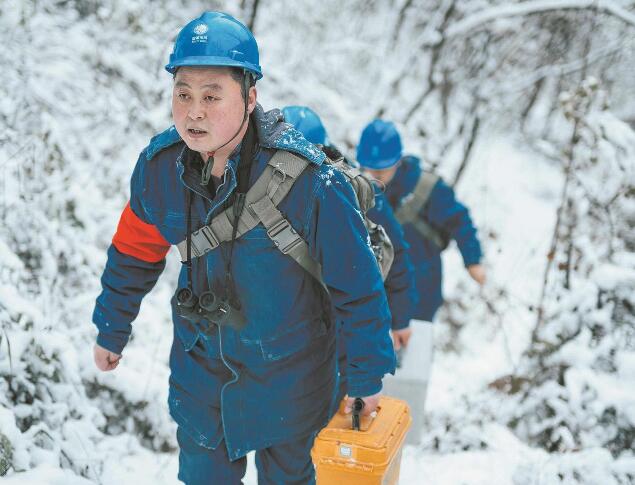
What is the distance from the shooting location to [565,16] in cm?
866

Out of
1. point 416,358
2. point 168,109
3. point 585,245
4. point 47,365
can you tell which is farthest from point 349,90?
point 47,365

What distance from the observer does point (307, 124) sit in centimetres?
358

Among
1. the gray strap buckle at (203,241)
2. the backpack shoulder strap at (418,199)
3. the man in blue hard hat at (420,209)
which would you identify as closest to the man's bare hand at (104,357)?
the gray strap buckle at (203,241)

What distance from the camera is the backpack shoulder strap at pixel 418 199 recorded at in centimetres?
457

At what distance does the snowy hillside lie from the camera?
3303 mm

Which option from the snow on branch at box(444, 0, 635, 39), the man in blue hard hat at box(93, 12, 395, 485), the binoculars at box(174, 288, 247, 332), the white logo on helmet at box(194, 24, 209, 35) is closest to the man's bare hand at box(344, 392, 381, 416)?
the man in blue hard hat at box(93, 12, 395, 485)

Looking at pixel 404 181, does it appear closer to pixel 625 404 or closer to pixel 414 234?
pixel 414 234

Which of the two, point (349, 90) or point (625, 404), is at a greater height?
point (349, 90)

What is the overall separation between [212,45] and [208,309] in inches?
35.2

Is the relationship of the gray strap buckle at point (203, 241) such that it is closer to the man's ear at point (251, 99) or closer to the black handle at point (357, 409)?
the man's ear at point (251, 99)

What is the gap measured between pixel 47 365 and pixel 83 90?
324 centimetres

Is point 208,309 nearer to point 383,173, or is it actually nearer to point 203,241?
point 203,241

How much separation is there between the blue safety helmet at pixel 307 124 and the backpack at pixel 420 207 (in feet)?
3.76

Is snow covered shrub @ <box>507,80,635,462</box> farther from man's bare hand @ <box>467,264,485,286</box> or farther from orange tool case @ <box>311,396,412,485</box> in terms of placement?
orange tool case @ <box>311,396,412,485</box>
